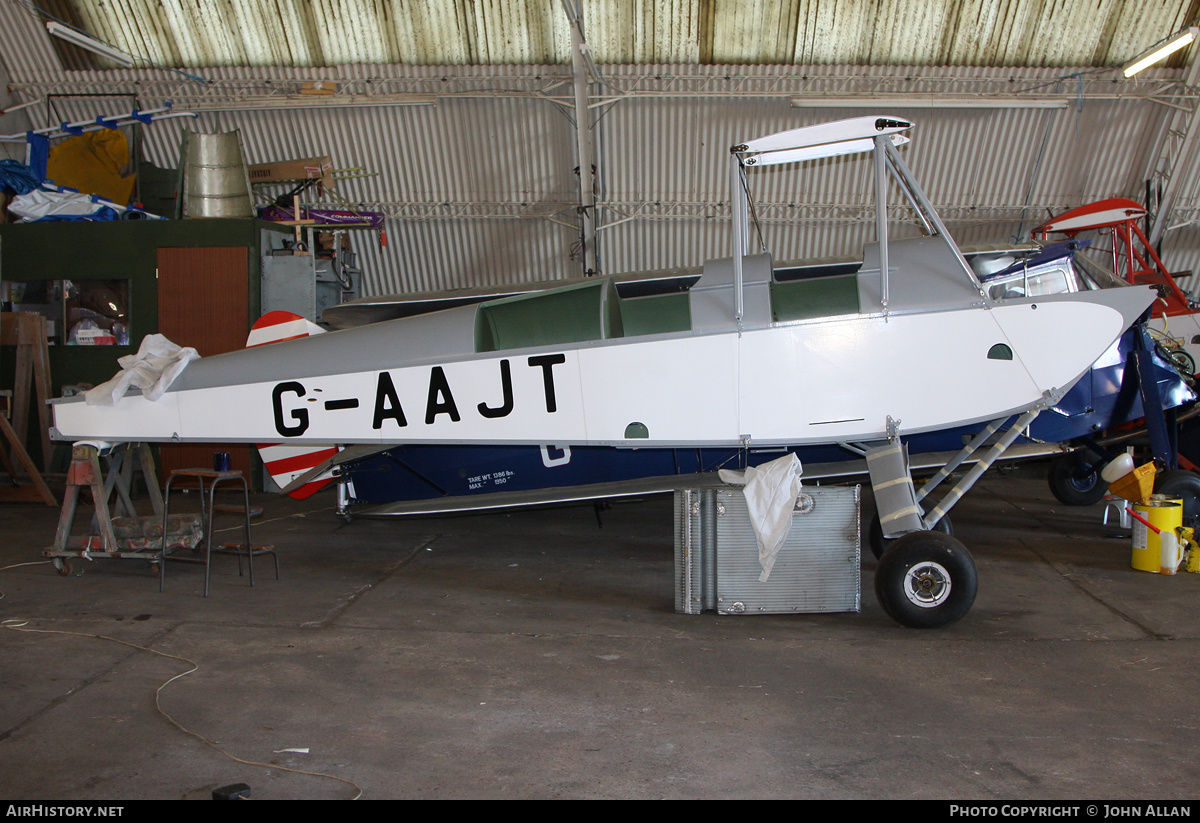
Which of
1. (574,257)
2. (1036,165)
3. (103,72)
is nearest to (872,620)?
(574,257)

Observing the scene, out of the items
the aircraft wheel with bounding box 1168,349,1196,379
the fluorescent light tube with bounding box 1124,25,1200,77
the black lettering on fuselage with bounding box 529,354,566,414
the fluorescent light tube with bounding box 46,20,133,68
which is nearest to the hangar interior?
the black lettering on fuselage with bounding box 529,354,566,414

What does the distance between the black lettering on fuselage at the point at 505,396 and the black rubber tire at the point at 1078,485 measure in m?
6.16

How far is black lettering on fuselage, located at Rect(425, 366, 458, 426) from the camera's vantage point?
5453mm

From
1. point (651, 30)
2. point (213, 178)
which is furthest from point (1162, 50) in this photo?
point (213, 178)

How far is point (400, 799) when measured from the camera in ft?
9.42

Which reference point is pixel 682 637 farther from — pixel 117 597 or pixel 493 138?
pixel 493 138

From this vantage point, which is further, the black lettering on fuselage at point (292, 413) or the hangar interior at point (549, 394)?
the black lettering on fuselage at point (292, 413)

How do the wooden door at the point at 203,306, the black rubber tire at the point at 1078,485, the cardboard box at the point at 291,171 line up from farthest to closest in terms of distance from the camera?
the cardboard box at the point at 291,171
the wooden door at the point at 203,306
the black rubber tire at the point at 1078,485

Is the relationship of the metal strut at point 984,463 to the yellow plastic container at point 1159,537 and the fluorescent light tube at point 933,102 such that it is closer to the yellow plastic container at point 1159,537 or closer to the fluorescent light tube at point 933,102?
the yellow plastic container at point 1159,537

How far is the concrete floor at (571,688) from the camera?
3031 millimetres

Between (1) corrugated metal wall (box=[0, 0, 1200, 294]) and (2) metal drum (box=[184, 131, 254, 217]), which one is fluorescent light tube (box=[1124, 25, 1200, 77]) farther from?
(2) metal drum (box=[184, 131, 254, 217])

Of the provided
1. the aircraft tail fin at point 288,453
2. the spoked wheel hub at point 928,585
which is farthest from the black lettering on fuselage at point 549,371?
the aircraft tail fin at point 288,453

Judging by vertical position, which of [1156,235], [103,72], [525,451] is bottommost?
[525,451]
